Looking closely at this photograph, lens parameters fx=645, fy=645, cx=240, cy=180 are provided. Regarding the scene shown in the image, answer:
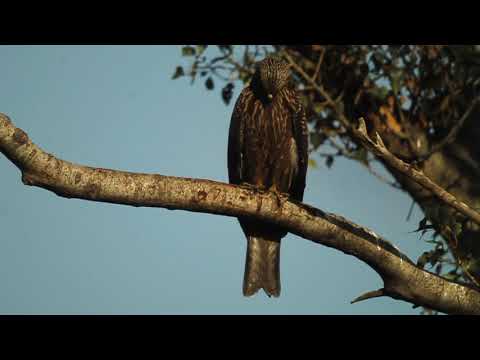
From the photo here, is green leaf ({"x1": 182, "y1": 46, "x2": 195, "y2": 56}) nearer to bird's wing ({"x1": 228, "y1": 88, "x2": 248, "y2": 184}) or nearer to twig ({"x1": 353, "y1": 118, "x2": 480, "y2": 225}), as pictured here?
bird's wing ({"x1": 228, "y1": 88, "x2": 248, "y2": 184})

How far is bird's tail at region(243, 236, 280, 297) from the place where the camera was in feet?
16.0

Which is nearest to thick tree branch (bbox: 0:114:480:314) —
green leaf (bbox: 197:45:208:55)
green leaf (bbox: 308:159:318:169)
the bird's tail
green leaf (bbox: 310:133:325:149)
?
the bird's tail

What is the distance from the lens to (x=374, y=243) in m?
3.69

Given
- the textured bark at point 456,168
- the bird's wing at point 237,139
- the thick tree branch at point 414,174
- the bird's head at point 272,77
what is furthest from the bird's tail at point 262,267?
the thick tree branch at point 414,174

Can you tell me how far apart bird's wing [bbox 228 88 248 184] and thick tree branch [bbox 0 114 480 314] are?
137 centimetres

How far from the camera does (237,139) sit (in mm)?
5027

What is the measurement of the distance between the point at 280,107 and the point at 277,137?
242mm

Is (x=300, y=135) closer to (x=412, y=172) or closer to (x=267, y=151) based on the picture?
(x=267, y=151)

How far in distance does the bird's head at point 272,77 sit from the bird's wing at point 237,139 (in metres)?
0.22

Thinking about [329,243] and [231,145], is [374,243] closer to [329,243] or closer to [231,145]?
[329,243]

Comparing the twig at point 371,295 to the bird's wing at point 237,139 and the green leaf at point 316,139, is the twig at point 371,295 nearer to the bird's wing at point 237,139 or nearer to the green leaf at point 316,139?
the bird's wing at point 237,139
